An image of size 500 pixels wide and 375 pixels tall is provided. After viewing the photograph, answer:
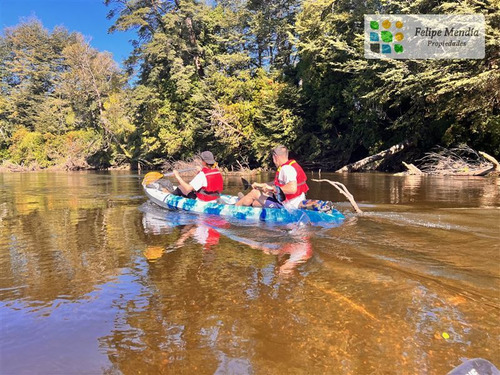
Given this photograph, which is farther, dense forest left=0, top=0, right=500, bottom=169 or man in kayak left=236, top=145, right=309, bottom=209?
dense forest left=0, top=0, right=500, bottom=169

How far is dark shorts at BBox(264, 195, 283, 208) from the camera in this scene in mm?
6574

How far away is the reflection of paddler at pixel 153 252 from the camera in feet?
14.3

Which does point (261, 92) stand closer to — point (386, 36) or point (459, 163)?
point (386, 36)

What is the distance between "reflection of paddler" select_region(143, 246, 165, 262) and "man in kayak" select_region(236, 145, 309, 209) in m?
2.40

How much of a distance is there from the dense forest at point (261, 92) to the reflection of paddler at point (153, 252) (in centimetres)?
1199

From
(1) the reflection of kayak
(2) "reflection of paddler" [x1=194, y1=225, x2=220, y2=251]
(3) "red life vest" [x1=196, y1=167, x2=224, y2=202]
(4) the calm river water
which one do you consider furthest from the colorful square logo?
(2) "reflection of paddler" [x1=194, y1=225, x2=220, y2=251]

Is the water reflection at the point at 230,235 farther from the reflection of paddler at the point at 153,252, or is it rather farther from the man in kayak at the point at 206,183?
the man in kayak at the point at 206,183

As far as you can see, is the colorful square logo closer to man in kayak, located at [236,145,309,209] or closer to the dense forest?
the dense forest

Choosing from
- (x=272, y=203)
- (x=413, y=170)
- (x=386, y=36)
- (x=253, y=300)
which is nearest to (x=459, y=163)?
(x=413, y=170)

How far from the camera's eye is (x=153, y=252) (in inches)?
181

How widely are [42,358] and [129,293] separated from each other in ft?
3.34

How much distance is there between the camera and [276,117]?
907 inches

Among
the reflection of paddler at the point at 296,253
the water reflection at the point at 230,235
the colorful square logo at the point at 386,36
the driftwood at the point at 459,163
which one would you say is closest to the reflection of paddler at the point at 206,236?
the water reflection at the point at 230,235

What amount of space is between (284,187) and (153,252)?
2550mm
